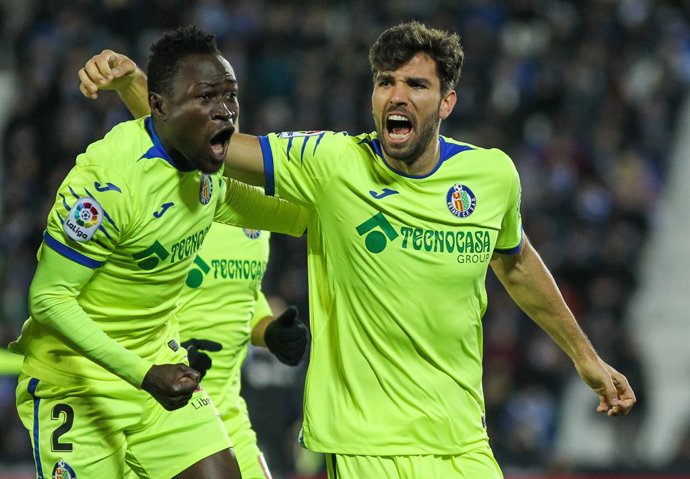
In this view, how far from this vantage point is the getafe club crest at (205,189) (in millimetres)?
5109

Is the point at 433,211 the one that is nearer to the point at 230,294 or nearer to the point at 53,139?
the point at 230,294

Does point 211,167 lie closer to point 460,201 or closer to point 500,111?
point 460,201

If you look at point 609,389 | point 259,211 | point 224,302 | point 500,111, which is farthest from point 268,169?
point 500,111

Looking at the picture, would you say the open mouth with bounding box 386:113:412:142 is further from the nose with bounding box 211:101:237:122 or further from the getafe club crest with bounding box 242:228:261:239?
the getafe club crest with bounding box 242:228:261:239


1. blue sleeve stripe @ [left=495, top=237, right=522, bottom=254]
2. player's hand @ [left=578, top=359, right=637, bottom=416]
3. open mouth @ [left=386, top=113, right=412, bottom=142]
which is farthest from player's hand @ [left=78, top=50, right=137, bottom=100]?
player's hand @ [left=578, top=359, right=637, bottom=416]

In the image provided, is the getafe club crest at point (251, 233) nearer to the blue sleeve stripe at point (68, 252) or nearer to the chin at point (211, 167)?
the chin at point (211, 167)

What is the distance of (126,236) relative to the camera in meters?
4.87

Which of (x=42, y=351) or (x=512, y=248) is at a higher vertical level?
(x=512, y=248)

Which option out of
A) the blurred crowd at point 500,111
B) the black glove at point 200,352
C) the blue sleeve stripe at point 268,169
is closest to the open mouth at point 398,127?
the blue sleeve stripe at point 268,169

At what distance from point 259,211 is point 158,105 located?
759 millimetres

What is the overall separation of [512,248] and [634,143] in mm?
9978

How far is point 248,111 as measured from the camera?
14.0 meters

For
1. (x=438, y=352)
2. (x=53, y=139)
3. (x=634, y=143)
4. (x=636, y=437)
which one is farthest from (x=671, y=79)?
(x=438, y=352)

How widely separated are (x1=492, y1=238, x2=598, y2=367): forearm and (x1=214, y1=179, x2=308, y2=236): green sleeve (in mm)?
856
